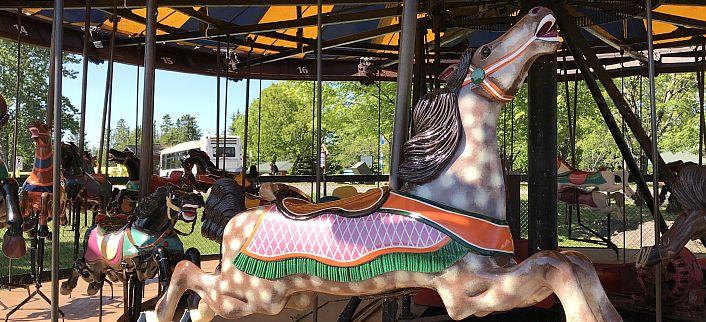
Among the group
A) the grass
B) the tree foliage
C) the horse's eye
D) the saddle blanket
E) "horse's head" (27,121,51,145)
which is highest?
the tree foliage

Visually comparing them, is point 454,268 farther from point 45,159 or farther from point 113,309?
point 113,309

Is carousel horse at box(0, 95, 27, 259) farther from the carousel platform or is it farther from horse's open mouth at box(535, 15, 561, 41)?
horse's open mouth at box(535, 15, 561, 41)

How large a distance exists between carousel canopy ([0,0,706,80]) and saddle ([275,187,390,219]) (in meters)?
2.62

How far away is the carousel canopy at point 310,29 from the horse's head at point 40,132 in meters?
1.08

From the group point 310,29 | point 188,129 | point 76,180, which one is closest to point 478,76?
point 76,180

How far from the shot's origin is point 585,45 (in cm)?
450

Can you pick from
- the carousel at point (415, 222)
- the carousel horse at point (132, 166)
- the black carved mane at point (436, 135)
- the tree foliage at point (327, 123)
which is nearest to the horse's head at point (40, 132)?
the carousel at point (415, 222)

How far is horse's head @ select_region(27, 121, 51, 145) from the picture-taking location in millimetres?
4422

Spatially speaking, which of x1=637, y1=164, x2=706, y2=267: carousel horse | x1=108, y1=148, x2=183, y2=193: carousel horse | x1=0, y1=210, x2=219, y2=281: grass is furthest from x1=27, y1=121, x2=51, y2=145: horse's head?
x1=637, y1=164, x2=706, y2=267: carousel horse

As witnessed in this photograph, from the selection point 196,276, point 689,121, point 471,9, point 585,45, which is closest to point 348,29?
point 471,9

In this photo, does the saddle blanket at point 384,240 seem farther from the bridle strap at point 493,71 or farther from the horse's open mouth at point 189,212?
the horse's open mouth at point 189,212

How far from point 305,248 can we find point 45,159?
10.8 ft

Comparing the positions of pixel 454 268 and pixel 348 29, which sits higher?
pixel 348 29

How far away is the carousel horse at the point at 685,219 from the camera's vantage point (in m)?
2.49
